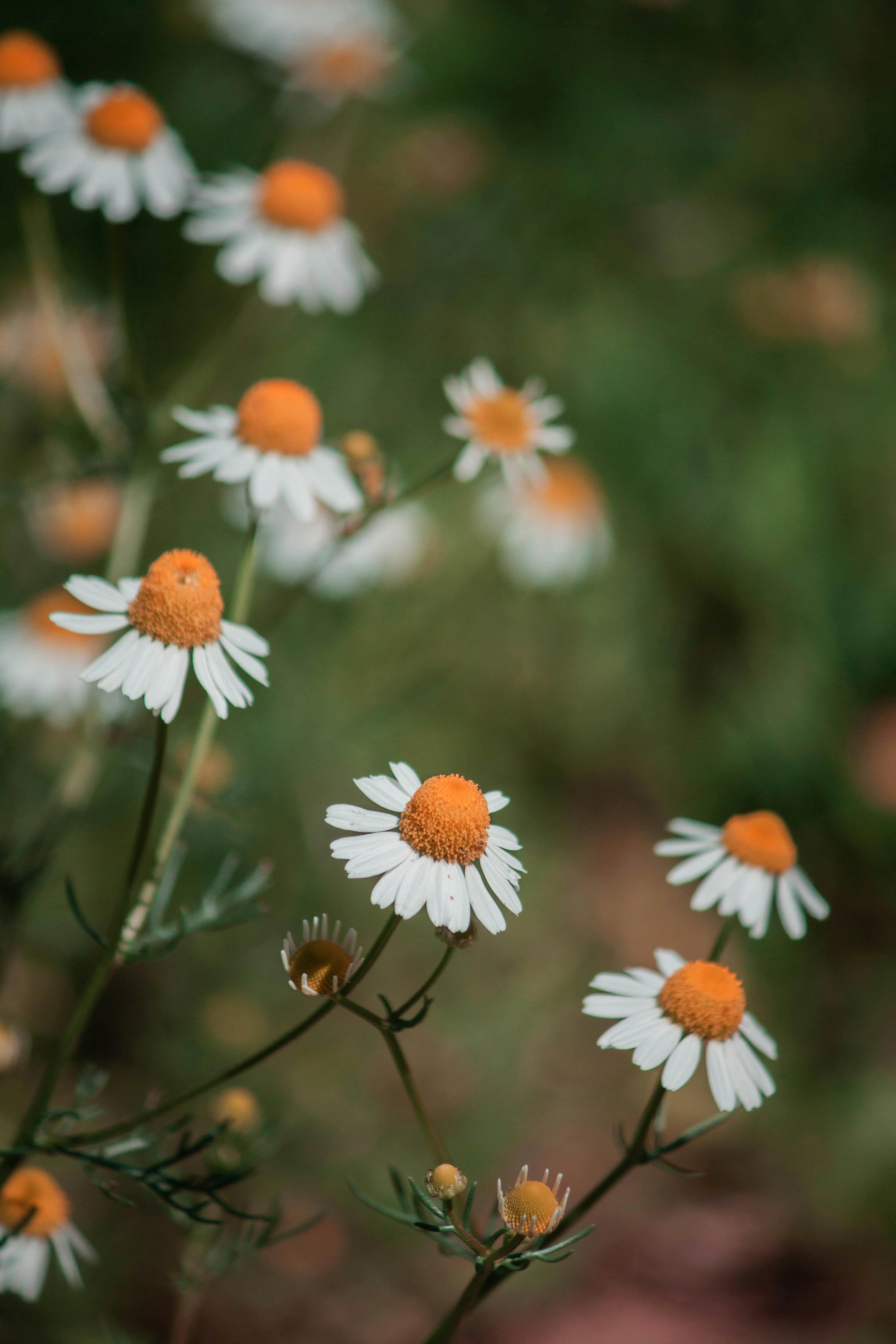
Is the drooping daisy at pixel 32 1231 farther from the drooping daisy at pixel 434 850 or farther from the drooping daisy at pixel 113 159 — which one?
the drooping daisy at pixel 113 159

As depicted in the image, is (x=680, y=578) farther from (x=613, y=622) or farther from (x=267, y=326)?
(x=267, y=326)

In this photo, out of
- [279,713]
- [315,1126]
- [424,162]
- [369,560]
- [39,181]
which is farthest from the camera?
[424,162]

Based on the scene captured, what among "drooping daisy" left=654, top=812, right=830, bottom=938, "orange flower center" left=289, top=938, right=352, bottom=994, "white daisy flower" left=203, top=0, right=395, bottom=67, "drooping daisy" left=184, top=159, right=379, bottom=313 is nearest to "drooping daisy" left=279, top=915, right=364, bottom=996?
"orange flower center" left=289, top=938, right=352, bottom=994

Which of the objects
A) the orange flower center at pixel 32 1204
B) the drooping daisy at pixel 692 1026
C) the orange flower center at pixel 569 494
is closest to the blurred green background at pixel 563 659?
the orange flower center at pixel 569 494

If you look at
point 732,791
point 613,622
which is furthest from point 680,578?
point 732,791

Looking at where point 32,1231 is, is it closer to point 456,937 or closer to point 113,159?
point 456,937
